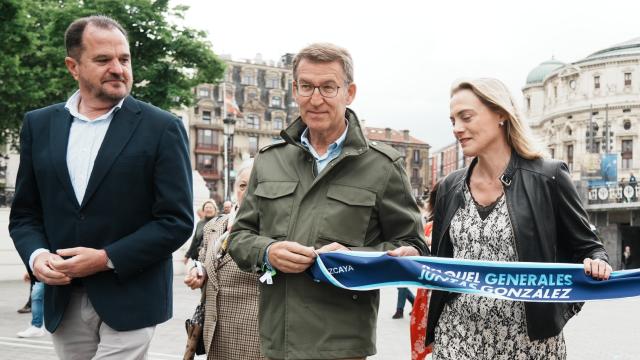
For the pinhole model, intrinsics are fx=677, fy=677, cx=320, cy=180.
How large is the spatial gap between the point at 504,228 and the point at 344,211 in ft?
2.79

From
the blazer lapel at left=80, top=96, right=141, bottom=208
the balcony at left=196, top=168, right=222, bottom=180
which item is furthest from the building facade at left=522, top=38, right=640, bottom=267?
the blazer lapel at left=80, top=96, right=141, bottom=208

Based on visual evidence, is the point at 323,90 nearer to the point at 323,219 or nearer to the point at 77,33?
the point at 323,219


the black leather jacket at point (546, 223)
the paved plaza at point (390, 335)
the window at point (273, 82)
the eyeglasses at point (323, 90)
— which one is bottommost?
the paved plaza at point (390, 335)

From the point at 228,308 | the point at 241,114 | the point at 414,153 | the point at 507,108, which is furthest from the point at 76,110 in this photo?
the point at 414,153

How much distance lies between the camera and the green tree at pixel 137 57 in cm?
2867

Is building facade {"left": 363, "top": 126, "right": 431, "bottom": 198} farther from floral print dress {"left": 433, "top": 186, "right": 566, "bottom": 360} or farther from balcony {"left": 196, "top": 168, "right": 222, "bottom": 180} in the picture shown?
floral print dress {"left": 433, "top": 186, "right": 566, "bottom": 360}

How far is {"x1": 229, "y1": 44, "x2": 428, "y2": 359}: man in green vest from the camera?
10.2 feet

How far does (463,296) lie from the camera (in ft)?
11.4

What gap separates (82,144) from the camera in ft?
11.1

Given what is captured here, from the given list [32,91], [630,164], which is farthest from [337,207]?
[630,164]

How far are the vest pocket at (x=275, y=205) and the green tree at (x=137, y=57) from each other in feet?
86.2

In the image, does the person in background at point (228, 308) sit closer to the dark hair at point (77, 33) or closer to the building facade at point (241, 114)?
the dark hair at point (77, 33)

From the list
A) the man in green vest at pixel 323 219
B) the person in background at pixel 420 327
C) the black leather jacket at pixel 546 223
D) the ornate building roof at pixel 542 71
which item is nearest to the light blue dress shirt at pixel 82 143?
the man in green vest at pixel 323 219

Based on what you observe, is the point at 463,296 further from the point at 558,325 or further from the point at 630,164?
the point at 630,164
